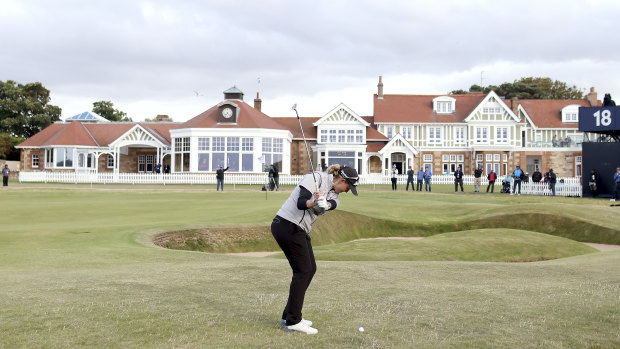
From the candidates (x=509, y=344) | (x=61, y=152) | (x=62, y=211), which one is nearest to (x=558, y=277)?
(x=509, y=344)

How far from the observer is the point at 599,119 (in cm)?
3481

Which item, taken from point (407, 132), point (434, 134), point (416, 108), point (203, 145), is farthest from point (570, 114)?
point (203, 145)

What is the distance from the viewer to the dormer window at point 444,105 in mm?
66375

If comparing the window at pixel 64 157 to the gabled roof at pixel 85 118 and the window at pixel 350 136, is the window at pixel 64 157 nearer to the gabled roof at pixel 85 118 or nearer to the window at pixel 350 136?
the gabled roof at pixel 85 118

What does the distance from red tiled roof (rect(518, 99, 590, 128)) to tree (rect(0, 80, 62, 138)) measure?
62510 mm

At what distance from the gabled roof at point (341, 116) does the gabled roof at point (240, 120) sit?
6.51 metres

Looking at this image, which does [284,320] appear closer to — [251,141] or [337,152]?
[251,141]

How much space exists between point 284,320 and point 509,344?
239 cm

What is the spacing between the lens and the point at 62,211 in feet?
72.4

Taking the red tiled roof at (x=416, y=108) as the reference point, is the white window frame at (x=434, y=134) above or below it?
below

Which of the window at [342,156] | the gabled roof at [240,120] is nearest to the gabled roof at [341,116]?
the window at [342,156]

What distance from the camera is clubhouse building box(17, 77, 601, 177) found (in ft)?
176

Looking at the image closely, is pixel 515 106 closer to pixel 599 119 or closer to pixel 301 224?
pixel 599 119

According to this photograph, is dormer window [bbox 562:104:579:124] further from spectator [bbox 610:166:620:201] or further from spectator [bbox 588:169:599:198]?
spectator [bbox 610:166:620:201]
